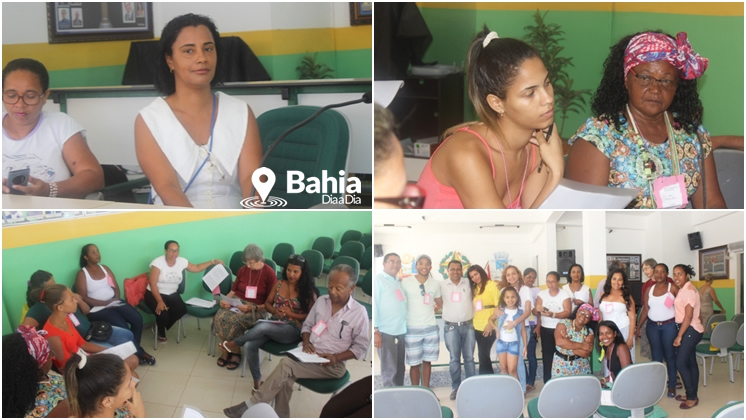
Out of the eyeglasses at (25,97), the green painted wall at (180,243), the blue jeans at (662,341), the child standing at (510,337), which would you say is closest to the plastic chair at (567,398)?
the child standing at (510,337)

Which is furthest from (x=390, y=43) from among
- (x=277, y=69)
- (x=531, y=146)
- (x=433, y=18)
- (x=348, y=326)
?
(x=348, y=326)

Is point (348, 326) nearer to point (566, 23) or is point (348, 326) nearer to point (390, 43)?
point (390, 43)

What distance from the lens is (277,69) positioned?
2.73m

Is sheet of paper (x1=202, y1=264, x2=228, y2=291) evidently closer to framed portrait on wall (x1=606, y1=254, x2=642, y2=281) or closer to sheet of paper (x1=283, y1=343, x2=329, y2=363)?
sheet of paper (x1=283, y1=343, x2=329, y2=363)

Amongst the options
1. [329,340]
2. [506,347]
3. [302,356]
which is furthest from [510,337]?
[302,356]

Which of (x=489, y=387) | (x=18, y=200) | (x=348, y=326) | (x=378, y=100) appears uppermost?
(x=378, y=100)

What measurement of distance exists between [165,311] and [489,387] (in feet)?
4.36

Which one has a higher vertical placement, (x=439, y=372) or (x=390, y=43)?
(x=390, y=43)

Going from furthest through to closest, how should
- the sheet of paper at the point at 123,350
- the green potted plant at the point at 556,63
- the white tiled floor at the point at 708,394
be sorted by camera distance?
the white tiled floor at the point at 708,394 → the sheet of paper at the point at 123,350 → the green potted plant at the point at 556,63

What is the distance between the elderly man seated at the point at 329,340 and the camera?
2855 millimetres

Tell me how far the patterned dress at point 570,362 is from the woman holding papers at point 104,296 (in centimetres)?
162

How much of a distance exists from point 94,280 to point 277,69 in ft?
3.57

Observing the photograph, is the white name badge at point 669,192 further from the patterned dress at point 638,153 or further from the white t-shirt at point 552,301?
the white t-shirt at point 552,301

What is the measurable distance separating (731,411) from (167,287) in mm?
2325
